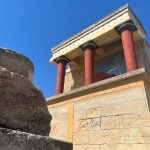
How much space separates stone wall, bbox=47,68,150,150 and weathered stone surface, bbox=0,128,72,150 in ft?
9.62

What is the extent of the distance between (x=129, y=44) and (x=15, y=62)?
8.25m

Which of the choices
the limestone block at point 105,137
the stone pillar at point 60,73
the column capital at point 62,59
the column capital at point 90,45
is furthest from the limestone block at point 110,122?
the column capital at point 62,59

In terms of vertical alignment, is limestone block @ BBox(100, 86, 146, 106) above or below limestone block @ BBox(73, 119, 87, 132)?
above

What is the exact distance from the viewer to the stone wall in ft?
13.5

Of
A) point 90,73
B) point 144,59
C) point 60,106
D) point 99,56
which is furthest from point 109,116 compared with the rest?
point 99,56

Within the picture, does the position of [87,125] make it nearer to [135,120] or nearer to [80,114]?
[80,114]

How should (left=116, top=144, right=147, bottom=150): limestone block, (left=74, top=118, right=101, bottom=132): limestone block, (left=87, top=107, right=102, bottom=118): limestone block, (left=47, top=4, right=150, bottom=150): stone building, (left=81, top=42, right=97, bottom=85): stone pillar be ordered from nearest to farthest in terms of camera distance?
(left=116, top=144, right=147, bottom=150): limestone block < (left=47, top=4, right=150, bottom=150): stone building < (left=74, top=118, right=101, bottom=132): limestone block < (left=87, top=107, right=102, bottom=118): limestone block < (left=81, top=42, right=97, bottom=85): stone pillar

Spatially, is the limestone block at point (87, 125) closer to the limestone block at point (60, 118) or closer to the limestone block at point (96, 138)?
the limestone block at point (96, 138)

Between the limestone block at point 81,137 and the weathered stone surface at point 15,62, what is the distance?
3.33 m

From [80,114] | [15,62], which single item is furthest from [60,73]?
[15,62]

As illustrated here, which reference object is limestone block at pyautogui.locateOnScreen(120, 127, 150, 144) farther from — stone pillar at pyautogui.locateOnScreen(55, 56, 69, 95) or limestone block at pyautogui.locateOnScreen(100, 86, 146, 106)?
stone pillar at pyautogui.locateOnScreen(55, 56, 69, 95)

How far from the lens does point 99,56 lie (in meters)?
12.8

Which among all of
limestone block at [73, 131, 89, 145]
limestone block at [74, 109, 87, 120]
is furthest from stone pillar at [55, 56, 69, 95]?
limestone block at [73, 131, 89, 145]

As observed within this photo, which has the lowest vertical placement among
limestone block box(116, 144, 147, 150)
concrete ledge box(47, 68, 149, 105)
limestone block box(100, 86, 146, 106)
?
limestone block box(116, 144, 147, 150)
